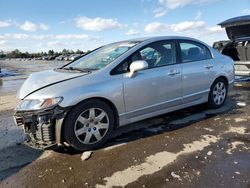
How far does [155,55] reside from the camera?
16.3ft

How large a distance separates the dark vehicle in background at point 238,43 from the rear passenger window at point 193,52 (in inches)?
129

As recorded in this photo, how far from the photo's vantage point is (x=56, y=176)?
340 centimetres

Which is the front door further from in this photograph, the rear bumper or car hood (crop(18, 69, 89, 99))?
the rear bumper

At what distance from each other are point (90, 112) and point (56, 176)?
A: 102cm

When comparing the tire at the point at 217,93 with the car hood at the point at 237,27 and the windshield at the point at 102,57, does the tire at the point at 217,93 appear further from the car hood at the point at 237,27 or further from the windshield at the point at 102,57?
the car hood at the point at 237,27

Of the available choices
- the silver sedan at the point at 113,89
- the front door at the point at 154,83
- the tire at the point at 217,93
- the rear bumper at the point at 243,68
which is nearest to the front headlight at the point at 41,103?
the silver sedan at the point at 113,89

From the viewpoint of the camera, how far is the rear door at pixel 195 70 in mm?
5289

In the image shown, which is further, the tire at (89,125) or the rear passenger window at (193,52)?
the rear passenger window at (193,52)

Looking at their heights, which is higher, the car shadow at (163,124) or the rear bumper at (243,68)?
the rear bumper at (243,68)

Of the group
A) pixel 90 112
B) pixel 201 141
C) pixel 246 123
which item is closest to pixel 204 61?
pixel 246 123

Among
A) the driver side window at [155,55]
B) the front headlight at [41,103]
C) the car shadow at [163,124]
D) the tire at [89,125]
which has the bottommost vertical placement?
the car shadow at [163,124]

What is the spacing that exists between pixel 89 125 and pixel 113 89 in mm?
625

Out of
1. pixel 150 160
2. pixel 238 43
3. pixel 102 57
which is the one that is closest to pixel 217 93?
pixel 102 57

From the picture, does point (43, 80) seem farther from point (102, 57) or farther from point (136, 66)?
point (136, 66)
